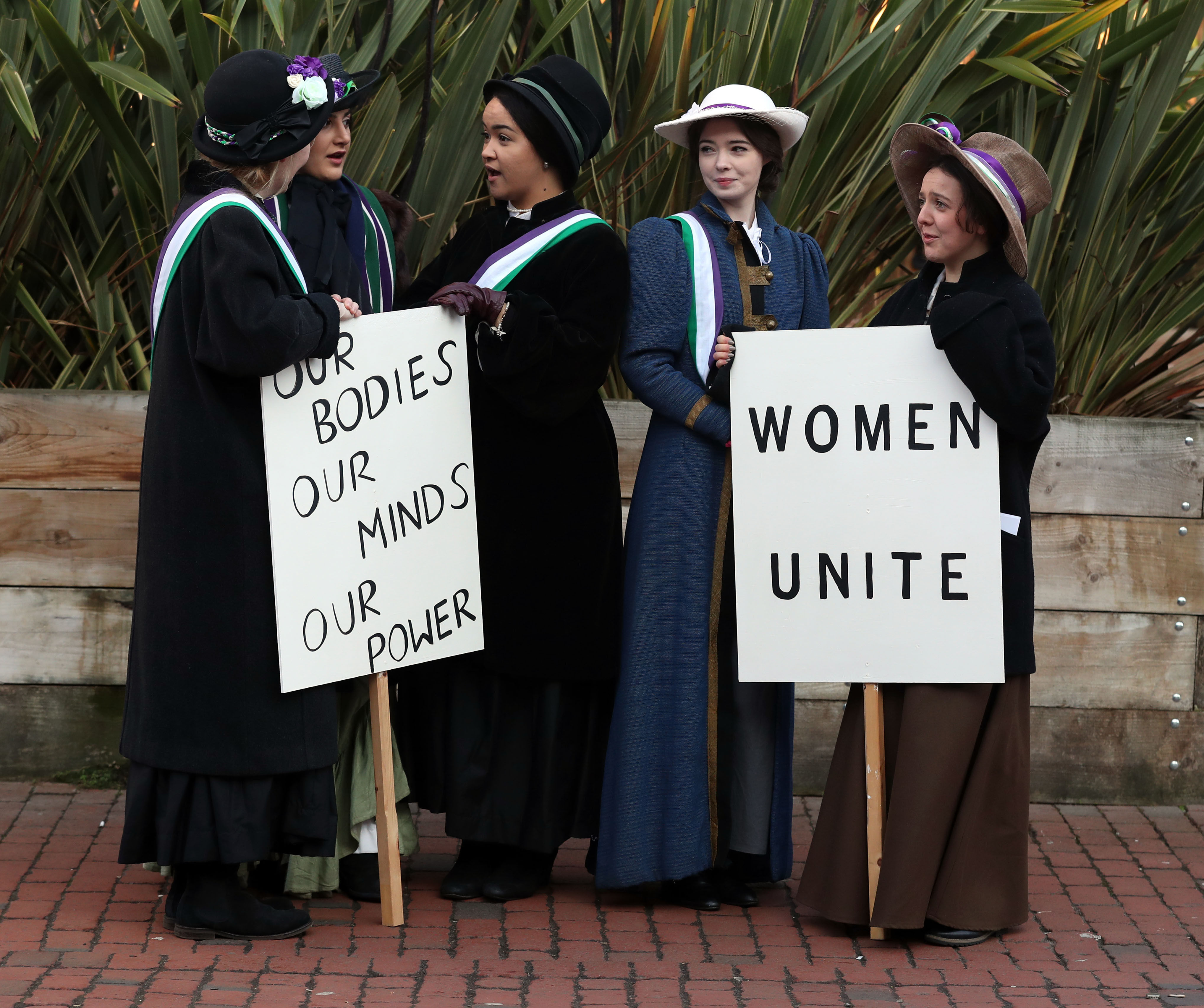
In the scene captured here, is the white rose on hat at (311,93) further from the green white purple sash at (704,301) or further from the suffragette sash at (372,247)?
the green white purple sash at (704,301)

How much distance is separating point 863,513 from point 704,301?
603mm

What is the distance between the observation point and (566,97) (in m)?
3.63

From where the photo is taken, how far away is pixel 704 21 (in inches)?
184

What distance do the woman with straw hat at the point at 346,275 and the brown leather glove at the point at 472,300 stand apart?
0.90 feet

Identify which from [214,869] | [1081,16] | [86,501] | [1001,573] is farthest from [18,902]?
[1081,16]

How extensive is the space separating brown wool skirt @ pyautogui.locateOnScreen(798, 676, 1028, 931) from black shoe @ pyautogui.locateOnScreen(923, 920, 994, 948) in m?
0.04

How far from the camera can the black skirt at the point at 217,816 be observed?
341cm

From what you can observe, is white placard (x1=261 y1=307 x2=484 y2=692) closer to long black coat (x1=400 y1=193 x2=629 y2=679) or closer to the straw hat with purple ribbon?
long black coat (x1=400 y1=193 x2=629 y2=679)

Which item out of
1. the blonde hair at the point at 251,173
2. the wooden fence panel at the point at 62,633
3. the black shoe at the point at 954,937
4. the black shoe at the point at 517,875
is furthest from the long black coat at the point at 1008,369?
the wooden fence panel at the point at 62,633

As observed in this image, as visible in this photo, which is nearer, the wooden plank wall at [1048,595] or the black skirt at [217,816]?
the black skirt at [217,816]

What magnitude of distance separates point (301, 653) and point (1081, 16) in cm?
278

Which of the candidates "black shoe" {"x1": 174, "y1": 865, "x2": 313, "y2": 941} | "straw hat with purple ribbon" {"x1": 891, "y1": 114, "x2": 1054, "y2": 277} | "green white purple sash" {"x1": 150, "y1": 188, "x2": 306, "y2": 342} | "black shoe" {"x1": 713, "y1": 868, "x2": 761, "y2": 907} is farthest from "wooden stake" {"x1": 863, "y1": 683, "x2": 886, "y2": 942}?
"green white purple sash" {"x1": 150, "y1": 188, "x2": 306, "y2": 342}

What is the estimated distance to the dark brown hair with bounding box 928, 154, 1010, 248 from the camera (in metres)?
3.45

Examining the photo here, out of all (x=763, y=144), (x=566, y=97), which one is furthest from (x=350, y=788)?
(x=763, y=144)
